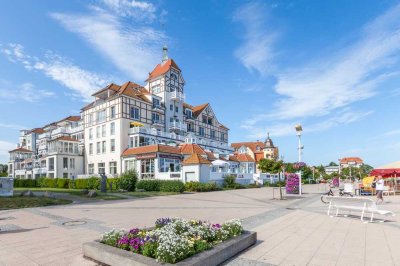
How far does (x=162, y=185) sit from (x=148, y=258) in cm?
2309

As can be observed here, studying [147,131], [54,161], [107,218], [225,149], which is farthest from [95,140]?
[107,218]

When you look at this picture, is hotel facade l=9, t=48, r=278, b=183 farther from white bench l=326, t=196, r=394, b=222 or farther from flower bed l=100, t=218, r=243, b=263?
flower bed l=100, t=218, r=243, b=263

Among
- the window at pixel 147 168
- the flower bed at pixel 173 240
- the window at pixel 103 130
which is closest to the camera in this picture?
the flower bed at pixel 173 240

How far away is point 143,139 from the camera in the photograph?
40.8 meters

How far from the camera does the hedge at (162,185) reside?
2672cm

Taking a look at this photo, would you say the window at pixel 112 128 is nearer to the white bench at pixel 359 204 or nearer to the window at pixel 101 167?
the window at pixel 101 167

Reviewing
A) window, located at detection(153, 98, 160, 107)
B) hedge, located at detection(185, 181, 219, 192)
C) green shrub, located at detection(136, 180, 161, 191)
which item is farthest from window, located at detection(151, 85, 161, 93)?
hedge, located at detection(185, 181, 219, 192)

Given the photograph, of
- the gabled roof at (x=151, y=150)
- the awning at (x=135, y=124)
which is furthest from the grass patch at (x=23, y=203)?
the awning at (x=135, y=124)

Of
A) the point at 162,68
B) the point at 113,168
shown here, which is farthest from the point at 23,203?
the point at 162,68

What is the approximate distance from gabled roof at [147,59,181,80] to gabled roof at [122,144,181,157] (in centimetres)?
1532

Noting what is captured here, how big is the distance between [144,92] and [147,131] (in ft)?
32.6

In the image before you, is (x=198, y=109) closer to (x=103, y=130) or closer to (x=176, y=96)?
(x=176, y=96)

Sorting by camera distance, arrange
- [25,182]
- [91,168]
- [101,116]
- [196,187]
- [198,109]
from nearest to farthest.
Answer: [196,187]
[25,182]
[101,116]
[91,168]
[198,109]

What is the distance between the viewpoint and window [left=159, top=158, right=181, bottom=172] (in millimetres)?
35500
